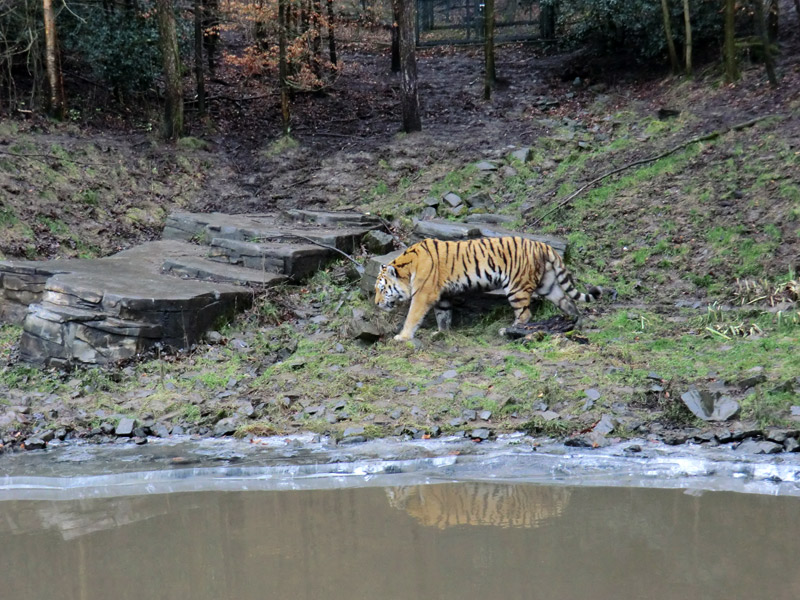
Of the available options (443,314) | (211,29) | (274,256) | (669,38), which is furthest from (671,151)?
(211,29)

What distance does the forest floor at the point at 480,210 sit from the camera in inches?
311

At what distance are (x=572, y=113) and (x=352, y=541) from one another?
13.9m

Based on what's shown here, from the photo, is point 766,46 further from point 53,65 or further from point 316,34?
point 53,65

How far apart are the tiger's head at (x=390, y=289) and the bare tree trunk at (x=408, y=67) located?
7.65 meters

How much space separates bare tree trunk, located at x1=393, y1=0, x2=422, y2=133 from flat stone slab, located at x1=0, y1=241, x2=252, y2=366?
25.3 feet

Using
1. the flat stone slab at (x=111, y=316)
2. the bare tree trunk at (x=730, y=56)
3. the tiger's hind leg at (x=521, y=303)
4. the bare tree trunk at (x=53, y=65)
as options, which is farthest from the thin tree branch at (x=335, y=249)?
the bare tree trunk at (x=730, y=56)

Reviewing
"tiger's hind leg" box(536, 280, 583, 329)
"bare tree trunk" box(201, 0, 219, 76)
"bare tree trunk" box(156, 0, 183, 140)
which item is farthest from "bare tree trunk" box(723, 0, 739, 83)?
"bare tree trunk" box(201, 0, 219, 76)

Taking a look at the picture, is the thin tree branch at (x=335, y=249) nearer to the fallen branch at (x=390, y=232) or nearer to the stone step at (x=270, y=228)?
the stone step at (x=270, y=228)

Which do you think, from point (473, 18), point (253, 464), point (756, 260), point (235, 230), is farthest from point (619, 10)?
point (253, 464)

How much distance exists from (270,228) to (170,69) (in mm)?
5538

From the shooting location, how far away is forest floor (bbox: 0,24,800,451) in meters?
7.89

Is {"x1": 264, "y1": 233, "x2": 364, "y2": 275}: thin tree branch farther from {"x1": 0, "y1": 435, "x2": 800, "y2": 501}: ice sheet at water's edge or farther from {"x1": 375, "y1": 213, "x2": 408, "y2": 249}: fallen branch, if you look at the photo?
{"x1": 0, "y1": 435, "x2": 800, "y2": 501}: ice sheet at water's edge

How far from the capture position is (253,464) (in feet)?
23.0

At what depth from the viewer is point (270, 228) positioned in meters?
12.6
